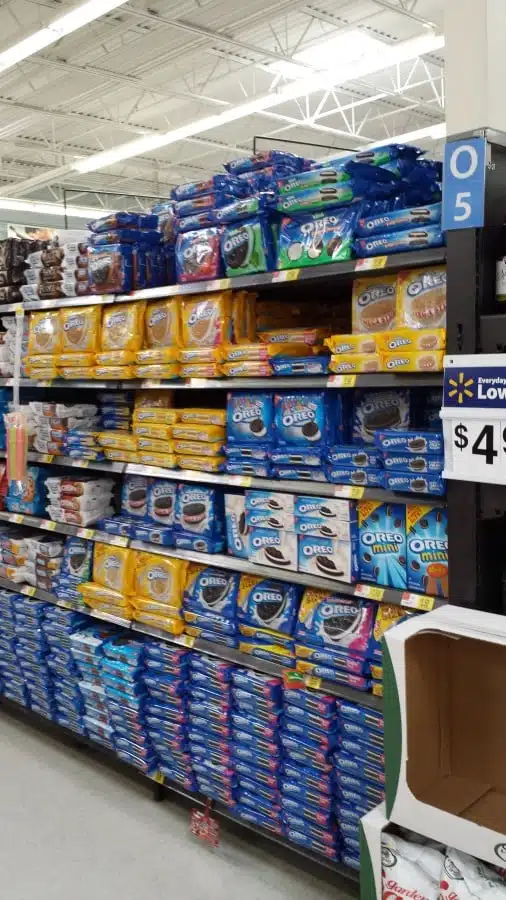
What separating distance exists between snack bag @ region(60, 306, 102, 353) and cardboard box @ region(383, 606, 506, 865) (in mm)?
2278

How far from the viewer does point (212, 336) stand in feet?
10.3

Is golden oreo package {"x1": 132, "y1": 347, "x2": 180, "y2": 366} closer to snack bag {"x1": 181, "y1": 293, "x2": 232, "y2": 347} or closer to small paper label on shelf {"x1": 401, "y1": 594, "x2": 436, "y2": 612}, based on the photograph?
snack bag {"x1": 181, "y1": 293, "x2": 232, "y2": 347}

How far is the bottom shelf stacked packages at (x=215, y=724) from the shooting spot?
9.37 ft

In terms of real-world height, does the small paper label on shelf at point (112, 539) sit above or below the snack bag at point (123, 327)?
below

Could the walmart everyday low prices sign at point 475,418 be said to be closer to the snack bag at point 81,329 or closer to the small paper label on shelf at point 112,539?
the small paper label on shelf at point 112,539

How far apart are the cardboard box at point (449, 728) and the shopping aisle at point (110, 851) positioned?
1251mm

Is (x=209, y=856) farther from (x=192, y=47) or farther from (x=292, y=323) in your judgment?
(x=192, y=47)

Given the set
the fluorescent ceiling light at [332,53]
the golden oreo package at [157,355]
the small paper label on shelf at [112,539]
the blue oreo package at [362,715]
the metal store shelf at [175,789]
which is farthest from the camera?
the fluorescent ceiling light at [332,53]

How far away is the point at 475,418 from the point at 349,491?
689mm

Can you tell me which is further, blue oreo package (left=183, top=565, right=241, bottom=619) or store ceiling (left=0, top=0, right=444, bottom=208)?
store ceiling (left=0, top=0, right=444, bottom=208)

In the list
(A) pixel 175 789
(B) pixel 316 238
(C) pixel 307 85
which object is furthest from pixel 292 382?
(C) pixel 307 85

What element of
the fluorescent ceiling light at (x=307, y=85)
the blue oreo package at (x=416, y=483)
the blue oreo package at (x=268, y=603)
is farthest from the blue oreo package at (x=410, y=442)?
the fluorescent ceiling light at (x=307, y=85)

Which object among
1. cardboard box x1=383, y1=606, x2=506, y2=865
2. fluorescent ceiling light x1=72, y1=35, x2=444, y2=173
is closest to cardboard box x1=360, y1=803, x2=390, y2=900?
cardboard box x1=383, y1=606, x2=506, y2=865

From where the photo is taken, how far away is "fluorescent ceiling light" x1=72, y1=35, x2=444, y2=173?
7324mm
